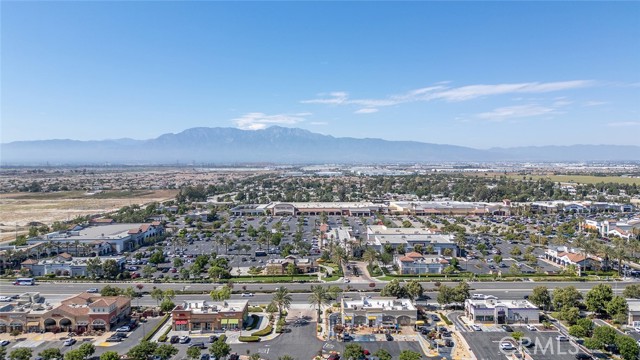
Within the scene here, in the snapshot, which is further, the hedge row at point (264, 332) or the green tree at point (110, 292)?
the green tree at point (110, 292)

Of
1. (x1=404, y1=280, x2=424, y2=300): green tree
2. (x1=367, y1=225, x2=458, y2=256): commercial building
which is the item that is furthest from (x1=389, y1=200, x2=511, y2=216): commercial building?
(x1=404, y1=280, x2=424, y2=300): green tree

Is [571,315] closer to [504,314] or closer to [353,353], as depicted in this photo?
[504,314]

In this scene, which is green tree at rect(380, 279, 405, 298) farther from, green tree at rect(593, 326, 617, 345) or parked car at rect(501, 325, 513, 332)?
green tree at rect(593, 326, 617, 345)

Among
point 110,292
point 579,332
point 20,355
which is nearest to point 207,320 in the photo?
point 110,292

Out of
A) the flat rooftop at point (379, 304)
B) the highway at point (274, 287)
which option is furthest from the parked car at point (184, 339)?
the flat rooftop at point (379, 304)

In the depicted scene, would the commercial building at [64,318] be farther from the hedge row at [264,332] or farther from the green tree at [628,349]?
the green tree at [628,349]

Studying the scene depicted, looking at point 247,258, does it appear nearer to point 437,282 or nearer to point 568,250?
point 437,282
